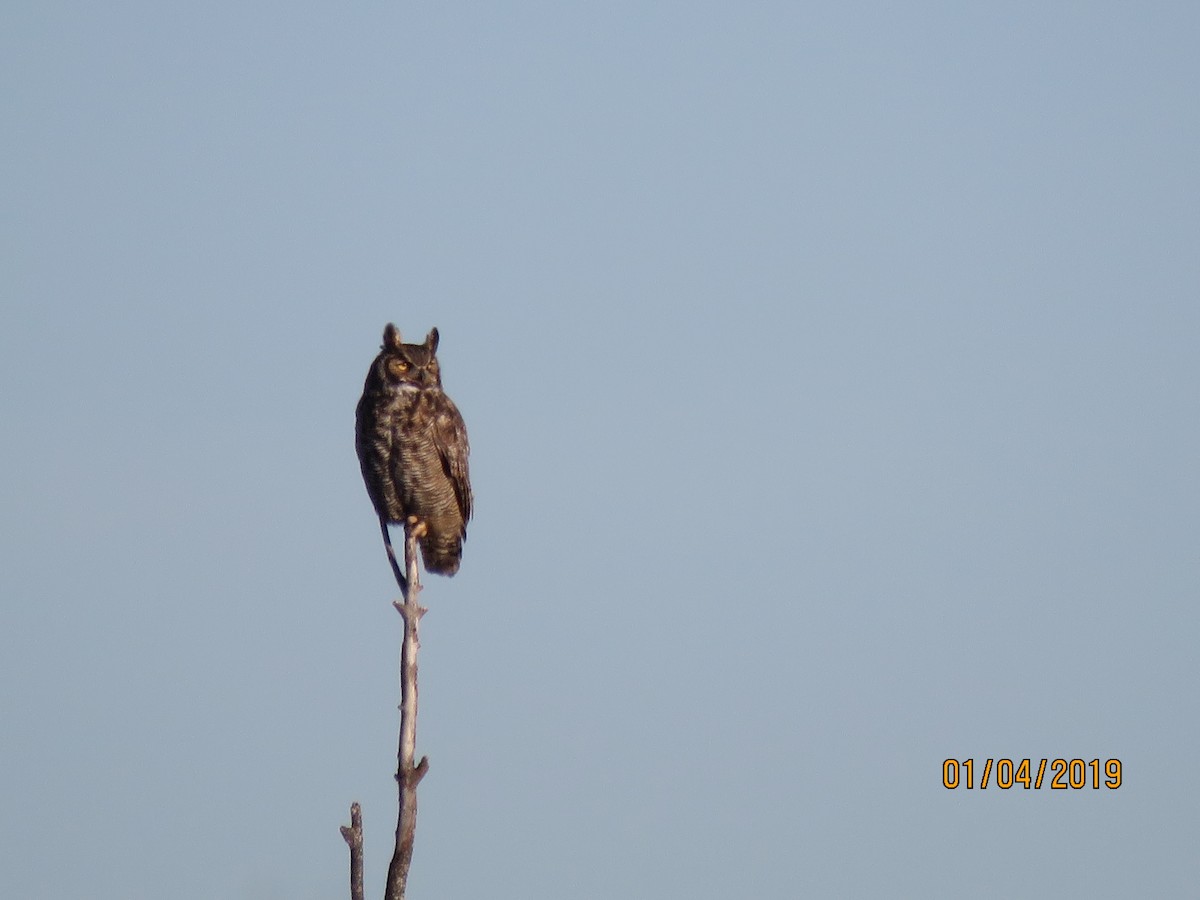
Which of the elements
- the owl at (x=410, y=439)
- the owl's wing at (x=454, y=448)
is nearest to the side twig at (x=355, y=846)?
the owl at (x=410, y=439)

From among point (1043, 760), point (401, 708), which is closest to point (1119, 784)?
point (1043, 760)

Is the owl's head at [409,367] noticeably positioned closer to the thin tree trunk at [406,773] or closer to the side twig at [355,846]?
the thin tree trunk at [406,773]

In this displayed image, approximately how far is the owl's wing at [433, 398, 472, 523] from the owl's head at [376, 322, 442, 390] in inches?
10.0

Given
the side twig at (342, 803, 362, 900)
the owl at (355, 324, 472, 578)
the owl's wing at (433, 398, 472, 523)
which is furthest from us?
the owl's wing at (433, 398, 472, 523)

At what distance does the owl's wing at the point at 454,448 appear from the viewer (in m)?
13.3

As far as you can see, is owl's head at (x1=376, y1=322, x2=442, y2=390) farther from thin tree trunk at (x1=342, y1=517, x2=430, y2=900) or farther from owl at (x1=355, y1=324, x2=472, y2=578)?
thin tree trunk at (x1=342, y1=517, x2=430, y2=900)

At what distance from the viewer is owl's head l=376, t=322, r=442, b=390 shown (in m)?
13.3

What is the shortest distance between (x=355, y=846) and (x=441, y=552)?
397 cm

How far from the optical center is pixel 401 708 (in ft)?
34.4

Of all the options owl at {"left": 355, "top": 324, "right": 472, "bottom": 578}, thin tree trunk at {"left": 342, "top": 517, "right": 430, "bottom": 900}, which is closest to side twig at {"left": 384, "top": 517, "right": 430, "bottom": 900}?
thin tree trunk at {"left": 342, "top": 517, "right": 430, "bottom": 900}

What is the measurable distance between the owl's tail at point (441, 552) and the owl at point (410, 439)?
5.9 inches

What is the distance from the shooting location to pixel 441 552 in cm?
1378

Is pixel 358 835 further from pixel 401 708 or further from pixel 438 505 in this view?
pixel 438 505

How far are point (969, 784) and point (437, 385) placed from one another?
500 centimetres
